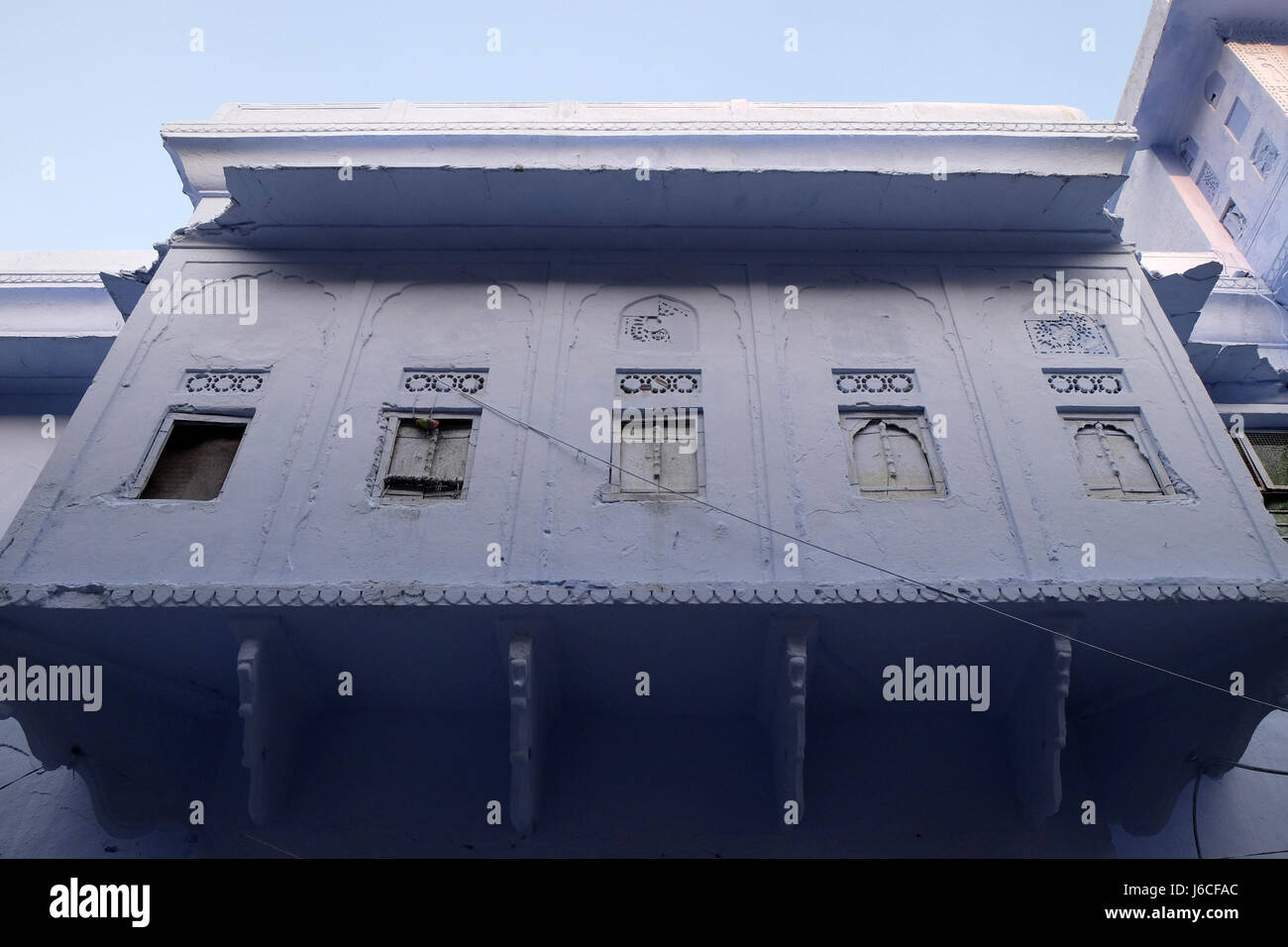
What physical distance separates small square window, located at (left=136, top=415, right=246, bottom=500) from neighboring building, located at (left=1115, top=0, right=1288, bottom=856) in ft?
20.4

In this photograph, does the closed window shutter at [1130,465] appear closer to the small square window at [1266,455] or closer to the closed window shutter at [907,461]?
the closed window shutter at [907,461]

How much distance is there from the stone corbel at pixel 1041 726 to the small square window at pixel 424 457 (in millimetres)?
3589

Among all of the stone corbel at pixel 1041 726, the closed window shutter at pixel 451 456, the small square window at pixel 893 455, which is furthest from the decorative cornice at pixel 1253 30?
the closed window shutter at pixel 451 456

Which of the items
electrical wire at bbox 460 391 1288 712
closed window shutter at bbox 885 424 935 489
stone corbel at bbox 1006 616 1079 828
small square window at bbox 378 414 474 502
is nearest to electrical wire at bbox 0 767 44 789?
small square window at bbox 378 414 474 502

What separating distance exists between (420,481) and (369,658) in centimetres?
116

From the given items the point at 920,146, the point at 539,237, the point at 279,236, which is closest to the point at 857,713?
the point at 539,237

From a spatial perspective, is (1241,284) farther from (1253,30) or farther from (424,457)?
(424,457)

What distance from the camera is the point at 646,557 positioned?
5.64 metres

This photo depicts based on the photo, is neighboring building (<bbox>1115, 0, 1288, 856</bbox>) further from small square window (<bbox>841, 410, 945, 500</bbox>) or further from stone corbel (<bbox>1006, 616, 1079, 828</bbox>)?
small square window (<bbox>841, 410, 945, 500</bbox>)

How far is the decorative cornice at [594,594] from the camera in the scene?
5145 millimetres

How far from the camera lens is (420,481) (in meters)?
6.12

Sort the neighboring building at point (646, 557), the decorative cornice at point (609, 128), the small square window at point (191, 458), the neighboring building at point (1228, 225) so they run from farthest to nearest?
the decorative cornice at point (609, 128), the neighboring building at point (1228, 225), the small square window at point (191, 458), the neighboring building at point (646, 557)

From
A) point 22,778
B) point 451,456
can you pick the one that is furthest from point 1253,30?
point 22,778
